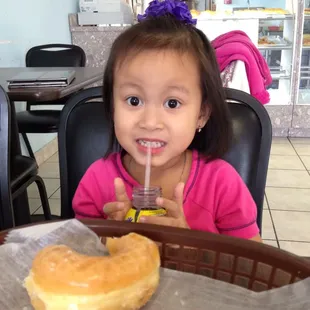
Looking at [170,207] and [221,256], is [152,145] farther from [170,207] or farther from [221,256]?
[221,256]

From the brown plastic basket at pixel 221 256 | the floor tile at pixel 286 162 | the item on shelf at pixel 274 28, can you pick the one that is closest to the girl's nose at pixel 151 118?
the brown plastic basket at pixel 221 256

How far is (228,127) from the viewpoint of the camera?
939mm

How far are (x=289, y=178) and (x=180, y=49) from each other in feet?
7.17

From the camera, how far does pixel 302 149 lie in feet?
11.2

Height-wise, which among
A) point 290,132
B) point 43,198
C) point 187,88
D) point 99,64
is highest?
point 187,88

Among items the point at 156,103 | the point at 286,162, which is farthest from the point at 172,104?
the point at 286,162

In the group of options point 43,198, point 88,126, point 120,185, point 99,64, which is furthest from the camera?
point 99,64

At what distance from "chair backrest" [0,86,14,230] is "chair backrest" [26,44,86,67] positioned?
1.47 m

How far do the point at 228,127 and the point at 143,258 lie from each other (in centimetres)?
51

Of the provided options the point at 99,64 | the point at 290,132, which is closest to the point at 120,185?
the point at 99,64

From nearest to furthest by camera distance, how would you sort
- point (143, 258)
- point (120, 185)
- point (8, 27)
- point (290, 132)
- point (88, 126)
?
point (143, 258) → point (120, 185) → point (88, 126) → point (8, 27) → point (290, 132)

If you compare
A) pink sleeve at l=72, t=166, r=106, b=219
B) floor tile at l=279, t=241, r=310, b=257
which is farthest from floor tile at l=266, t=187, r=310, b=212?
pink sleeve at l=72, t=166, r=106, b=219

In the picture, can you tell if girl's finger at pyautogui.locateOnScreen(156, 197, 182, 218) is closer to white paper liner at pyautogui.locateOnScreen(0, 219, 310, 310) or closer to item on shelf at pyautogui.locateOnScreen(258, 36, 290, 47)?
white paper liner at pyautogui.locateOnScreen(0, 219, 310, 310)

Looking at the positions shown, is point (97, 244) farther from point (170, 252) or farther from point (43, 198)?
point (43, 198)
